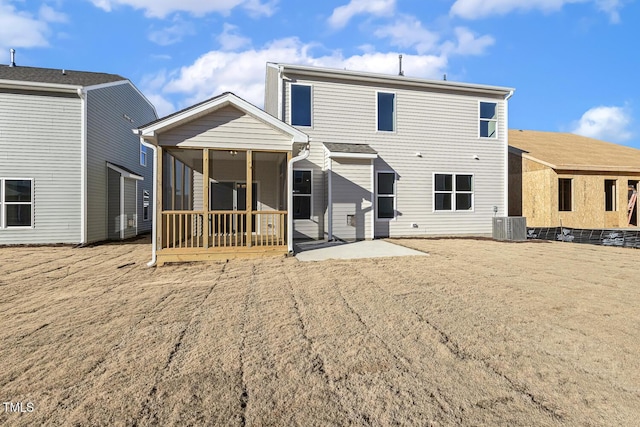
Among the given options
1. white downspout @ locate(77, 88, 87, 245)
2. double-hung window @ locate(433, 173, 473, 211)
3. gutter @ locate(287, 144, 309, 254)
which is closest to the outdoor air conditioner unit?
double-hung window @ locate(433, 173, 473, 211)

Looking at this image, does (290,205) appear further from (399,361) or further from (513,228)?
(513,228)

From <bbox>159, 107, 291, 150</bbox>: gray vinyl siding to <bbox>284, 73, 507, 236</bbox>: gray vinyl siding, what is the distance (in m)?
3.23

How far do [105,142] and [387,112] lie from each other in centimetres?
1105

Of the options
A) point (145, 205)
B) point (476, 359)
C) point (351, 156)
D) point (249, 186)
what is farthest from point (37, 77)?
point (476, 359)

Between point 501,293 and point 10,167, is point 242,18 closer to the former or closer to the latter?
point 10,167

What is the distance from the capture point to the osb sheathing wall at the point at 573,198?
1273 centimetres

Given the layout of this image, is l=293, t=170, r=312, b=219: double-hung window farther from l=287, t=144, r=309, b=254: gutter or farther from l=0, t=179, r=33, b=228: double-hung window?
l=0, t=179, r=33, b=228: double-hung window

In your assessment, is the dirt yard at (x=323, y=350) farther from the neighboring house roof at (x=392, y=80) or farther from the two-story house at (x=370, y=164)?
the neighboring house roof at (x=392, y=80)

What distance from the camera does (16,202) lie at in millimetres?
10117

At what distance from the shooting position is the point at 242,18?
1027cm

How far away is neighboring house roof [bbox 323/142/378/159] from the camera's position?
10125 millimetres

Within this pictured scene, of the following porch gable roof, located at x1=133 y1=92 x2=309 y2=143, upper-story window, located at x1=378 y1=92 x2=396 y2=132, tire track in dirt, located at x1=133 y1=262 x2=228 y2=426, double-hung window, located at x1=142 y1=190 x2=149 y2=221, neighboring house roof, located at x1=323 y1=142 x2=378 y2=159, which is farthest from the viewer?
double-hung window, located at x1=142 y1=190 x2=149 y2=221

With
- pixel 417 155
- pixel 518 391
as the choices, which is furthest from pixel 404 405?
pixel 417 155

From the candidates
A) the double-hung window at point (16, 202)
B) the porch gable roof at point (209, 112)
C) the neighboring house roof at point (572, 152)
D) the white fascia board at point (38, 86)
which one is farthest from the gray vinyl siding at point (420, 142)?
the double-hung window at point (16, 202)
